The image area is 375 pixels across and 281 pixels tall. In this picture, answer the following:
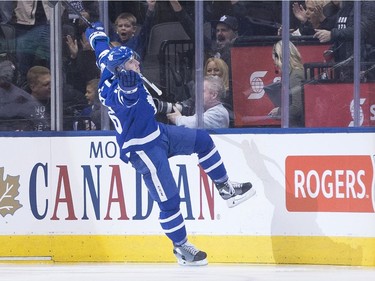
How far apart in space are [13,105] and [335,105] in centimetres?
219

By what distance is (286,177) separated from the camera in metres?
7.95

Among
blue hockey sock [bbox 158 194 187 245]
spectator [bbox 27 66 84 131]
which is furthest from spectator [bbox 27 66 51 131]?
blue hockey sock [bbox 158 194 187 245]

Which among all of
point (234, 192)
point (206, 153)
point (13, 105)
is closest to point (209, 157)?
point (206, 153)

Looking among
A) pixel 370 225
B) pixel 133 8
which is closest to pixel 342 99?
pixel 370 225

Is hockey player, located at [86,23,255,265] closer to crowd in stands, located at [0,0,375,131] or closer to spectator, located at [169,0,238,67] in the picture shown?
crowd in stands, located at [0,0,375,131]

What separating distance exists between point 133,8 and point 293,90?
1215 mm

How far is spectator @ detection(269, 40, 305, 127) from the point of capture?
315 inches

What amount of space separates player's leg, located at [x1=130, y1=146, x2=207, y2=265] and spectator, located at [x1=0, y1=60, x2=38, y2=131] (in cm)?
94

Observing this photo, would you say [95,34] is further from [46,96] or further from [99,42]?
[46,96]

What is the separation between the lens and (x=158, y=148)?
7723 millimetres

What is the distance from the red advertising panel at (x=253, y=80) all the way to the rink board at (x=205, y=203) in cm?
15

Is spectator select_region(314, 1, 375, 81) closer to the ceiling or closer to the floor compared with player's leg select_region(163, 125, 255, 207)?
closer to the ceiling

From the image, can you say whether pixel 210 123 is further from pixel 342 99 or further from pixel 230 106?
pixel 342 99

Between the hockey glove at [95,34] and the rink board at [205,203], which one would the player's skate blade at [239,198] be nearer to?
the rink board at [205,203]
